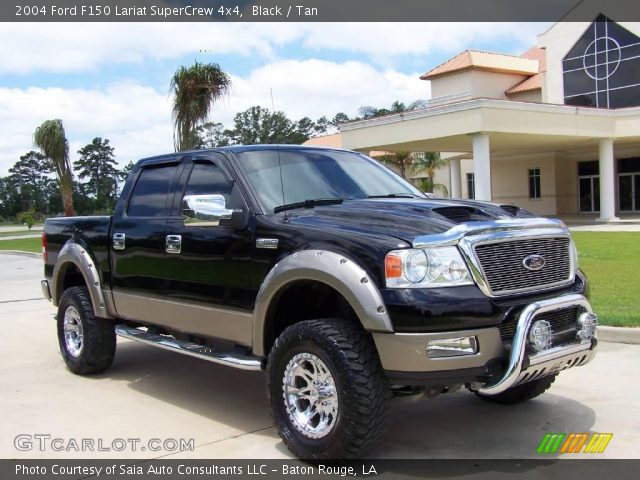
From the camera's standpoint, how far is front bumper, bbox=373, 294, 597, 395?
12.3ft

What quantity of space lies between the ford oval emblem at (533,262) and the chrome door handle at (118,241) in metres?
3.54

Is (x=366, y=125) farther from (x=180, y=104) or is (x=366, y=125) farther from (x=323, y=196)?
(x=323, y=196)

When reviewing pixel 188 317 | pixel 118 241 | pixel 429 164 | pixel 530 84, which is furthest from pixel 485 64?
pixel 188 317

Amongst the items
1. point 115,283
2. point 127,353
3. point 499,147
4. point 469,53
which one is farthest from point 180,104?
point 469,53

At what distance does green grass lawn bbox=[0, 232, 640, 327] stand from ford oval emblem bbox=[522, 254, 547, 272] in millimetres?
3568

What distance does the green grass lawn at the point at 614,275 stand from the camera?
774 cm

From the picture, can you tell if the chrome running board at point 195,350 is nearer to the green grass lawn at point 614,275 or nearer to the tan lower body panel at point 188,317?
the tan lower body panel at point 188,317

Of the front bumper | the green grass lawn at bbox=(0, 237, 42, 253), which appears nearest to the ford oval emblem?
the front bumper

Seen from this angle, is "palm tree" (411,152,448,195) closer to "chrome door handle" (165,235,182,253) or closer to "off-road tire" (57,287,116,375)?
"off-road tire" (57,287,116,375)

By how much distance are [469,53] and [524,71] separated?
451cm

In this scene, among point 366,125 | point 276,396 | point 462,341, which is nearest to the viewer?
point 462,341

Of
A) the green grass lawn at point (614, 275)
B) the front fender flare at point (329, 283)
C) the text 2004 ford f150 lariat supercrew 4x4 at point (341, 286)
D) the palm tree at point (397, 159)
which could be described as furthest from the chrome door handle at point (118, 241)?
the palm tree at point (397, 159)

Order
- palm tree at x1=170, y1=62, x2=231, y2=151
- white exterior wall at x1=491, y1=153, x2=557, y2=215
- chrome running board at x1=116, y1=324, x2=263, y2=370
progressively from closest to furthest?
chrome running board at x1=116, y1=324, x2=263, y2=370
palm tree at x1=170, y1=62, x2=231, y2=151
white exterior wall at x1=491, y1=153, x2=557, y2=215

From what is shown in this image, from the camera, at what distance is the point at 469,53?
139 ft
